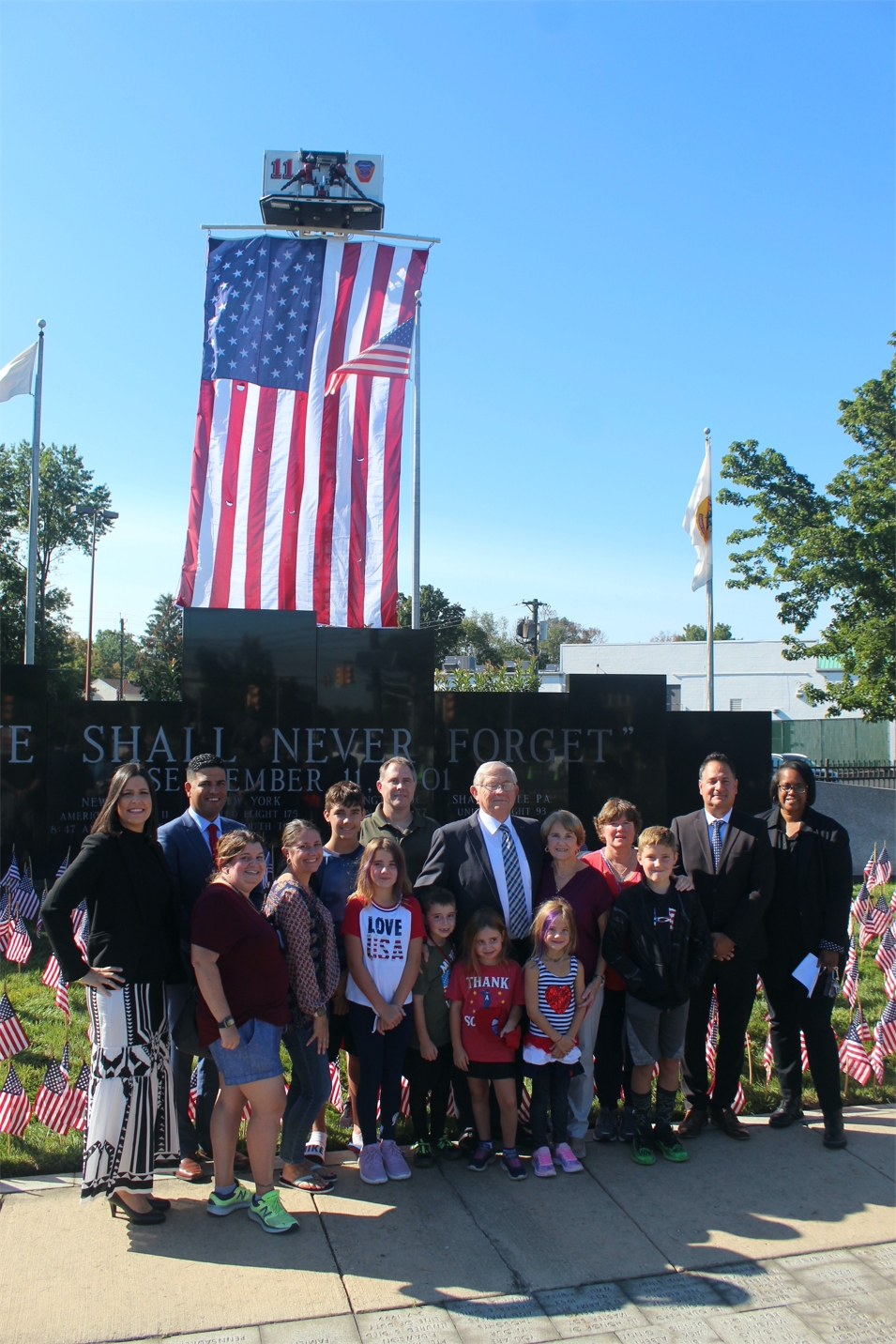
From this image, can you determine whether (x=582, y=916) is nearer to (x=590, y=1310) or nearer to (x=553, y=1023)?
(x=553, y=1023)

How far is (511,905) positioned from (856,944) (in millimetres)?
3996

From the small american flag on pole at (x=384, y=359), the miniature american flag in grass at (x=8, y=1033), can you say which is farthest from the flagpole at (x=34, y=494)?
the miniature american flag in grass at (x=8, y=1033)

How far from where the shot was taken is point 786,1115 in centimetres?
474

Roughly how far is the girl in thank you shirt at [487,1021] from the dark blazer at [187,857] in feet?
3.80

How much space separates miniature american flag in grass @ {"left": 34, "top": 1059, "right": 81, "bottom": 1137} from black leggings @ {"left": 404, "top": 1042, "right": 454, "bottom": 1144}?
4.94 feet

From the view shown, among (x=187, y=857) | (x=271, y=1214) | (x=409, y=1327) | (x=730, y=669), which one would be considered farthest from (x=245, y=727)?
(x=730, y=669)

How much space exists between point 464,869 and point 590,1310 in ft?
5.71

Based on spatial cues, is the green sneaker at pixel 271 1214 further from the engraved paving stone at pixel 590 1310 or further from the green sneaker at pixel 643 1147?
the green sneaker at pixel 643 1147

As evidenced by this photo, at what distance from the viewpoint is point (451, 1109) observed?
4762mm

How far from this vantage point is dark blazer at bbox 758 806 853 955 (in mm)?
4652

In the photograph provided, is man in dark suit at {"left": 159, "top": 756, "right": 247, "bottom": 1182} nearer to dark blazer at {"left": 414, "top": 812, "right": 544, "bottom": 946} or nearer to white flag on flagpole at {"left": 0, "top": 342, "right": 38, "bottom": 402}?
dark blazer at {"left": 414, "top": 812, "right": 544, "bottom": 946}

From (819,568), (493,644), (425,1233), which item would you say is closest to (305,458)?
(425,1233)

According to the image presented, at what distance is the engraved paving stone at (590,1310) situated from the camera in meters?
3.10

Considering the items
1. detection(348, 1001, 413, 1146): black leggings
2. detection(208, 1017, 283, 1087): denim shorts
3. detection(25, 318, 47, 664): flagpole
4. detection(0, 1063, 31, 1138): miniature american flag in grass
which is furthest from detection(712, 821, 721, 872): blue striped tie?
detection(25, 318, 47, 664): flagpole
